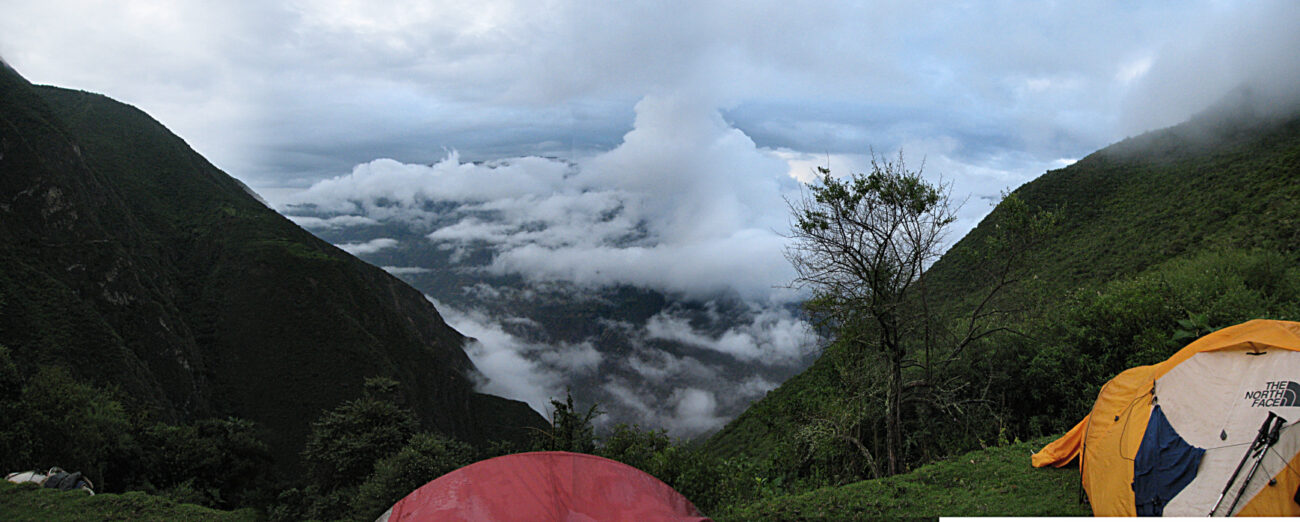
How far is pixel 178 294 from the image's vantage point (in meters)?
73.2

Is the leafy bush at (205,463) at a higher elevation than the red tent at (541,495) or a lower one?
lower

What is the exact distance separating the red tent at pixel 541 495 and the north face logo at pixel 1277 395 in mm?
6086

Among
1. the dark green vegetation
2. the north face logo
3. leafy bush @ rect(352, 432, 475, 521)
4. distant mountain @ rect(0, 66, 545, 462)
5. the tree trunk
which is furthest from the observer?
distant mountain @ rect(0, 66, 545, 462)

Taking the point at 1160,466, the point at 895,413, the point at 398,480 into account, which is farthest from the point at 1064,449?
the point at 398,480

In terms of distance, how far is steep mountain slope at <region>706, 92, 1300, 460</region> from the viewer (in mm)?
18539

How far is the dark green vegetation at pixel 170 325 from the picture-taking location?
25.1 m

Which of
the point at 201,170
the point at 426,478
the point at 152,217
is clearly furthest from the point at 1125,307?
the point at 201,170

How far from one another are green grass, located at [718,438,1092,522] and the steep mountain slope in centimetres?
379

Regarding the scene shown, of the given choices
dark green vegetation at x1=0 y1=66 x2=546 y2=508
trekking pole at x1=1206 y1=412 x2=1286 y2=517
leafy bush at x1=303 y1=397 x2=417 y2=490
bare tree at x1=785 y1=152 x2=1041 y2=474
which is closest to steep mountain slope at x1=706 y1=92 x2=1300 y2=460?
bare tree at x1=785 y1=152 x2=1041 y2=474

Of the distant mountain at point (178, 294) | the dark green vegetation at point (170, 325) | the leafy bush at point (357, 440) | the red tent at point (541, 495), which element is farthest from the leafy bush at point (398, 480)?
the distant mountain at point (178, 294)

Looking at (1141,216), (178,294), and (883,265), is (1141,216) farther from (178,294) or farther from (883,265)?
(178,294)

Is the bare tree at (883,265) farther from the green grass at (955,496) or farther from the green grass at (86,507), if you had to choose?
the green grass at (86,507)

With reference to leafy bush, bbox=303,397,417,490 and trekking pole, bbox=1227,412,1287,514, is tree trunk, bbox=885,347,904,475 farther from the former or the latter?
leafy bush, bbox=303,397,417,490

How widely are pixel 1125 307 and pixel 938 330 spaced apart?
396 centimetres
